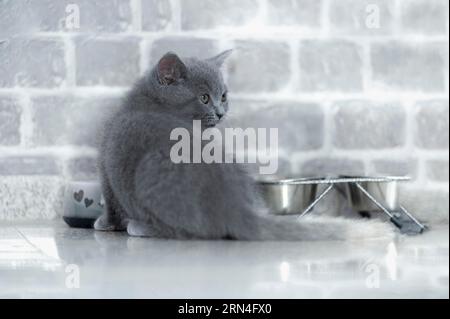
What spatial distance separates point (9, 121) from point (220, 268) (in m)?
1.21

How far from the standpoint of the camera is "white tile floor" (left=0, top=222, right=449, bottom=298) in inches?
51.8

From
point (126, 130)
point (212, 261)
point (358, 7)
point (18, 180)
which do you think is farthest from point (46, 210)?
point (358, 7)

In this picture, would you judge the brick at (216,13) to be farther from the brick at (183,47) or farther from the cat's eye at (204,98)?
the cat's eye at (204,98)

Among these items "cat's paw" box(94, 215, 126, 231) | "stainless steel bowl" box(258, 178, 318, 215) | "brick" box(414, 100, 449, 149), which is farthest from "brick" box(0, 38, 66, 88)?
"brick" box(414, 100, 449, 149)

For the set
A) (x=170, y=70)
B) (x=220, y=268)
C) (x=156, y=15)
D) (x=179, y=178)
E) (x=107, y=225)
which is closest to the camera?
(x=220, y=268)

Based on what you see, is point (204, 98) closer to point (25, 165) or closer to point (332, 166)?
point (332, 166)

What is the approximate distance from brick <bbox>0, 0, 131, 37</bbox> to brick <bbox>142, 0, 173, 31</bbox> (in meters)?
0.05

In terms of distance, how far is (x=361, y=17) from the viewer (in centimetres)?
244

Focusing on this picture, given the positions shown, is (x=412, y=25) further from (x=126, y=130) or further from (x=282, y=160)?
(x=126, y=130)

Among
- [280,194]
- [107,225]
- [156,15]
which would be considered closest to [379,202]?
[280,194]

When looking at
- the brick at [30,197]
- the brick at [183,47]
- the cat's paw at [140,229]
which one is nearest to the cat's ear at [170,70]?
the cat's paw at [140,229]

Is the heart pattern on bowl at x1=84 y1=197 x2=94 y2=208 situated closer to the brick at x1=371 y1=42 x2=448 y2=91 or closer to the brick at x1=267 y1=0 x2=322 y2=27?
the brick at x1=267 y1=0 x2=322 y2=27

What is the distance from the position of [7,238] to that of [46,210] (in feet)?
1.30

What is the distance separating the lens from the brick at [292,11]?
2.43 metres
